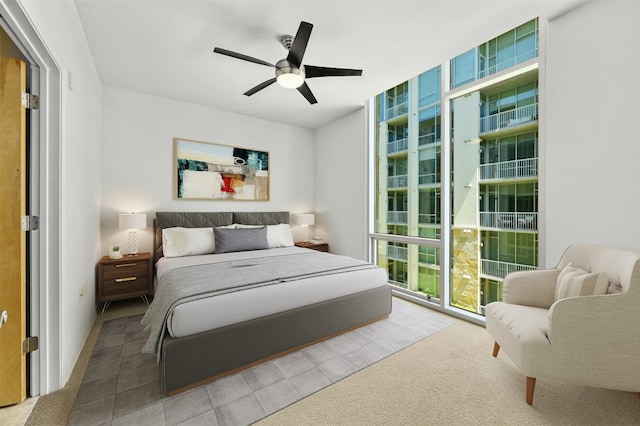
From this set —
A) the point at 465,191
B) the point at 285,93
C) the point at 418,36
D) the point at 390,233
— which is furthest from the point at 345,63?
the point at 390,233

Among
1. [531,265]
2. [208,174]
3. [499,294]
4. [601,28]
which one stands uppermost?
[601,28]

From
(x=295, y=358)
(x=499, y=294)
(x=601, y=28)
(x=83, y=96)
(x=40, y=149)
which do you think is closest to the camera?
(x=40, y=149)

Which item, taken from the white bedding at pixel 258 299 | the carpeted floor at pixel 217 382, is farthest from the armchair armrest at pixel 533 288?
the white bedding at pixel 258 299

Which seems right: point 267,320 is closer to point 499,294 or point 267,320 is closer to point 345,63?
point 499,294

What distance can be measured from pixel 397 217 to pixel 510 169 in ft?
5.10

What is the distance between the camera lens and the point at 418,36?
8.10ft

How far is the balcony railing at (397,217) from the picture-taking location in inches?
151

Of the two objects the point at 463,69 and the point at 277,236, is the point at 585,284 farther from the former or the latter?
the point at 277,236

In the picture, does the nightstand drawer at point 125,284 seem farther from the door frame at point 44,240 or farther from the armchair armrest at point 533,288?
the armchair armrest at point 533,288

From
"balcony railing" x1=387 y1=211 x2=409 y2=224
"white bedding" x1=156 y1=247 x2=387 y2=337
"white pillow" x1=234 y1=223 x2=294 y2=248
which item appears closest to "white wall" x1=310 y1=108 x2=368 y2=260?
"balcony railing" x1=387 y1=211 x2=409 y2=224

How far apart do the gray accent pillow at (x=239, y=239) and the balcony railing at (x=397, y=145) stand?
2.33m

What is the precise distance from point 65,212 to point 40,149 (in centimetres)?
44

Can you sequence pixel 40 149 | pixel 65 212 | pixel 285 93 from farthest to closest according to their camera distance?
1. pixel 285 93
2. pixel 65 212
3. pixel 40 149

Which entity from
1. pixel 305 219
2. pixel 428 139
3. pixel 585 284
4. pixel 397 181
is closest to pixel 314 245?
pixel 305 219
